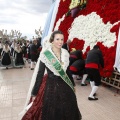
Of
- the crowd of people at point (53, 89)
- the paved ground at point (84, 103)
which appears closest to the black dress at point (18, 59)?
the paved ground at point (84, 103)

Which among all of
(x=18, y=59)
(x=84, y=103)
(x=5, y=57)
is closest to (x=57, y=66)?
(x=84, y=103)

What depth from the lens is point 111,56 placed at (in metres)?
7.15

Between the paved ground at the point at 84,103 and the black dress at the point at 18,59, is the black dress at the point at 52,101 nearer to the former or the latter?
the paved ground at the point at 84,103

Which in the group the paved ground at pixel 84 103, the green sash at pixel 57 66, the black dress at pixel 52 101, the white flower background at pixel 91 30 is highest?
the white flower background at pixel 91 30

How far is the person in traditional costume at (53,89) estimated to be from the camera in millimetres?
3055

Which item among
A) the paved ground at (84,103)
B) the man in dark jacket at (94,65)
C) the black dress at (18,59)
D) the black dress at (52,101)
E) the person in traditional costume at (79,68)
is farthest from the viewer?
the black dress at (18,59)

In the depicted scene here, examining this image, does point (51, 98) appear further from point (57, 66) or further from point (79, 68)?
point (79, 68)

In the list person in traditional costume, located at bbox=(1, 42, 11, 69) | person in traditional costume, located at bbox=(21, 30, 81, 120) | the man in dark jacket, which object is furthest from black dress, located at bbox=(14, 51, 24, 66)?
person in traditional costume, located at bbox=(21, 30, 81, 120)

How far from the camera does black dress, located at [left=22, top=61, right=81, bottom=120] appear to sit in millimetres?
3041

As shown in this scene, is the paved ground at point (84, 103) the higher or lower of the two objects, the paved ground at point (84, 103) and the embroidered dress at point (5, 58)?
the lower

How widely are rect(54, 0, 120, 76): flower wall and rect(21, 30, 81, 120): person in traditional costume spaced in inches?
159

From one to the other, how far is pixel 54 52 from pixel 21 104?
2816mm

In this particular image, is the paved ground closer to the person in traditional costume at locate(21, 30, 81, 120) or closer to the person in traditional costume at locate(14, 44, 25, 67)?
the person in traditional costume at locate(21, 30, 81, 120)

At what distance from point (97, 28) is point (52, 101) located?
624 cm
